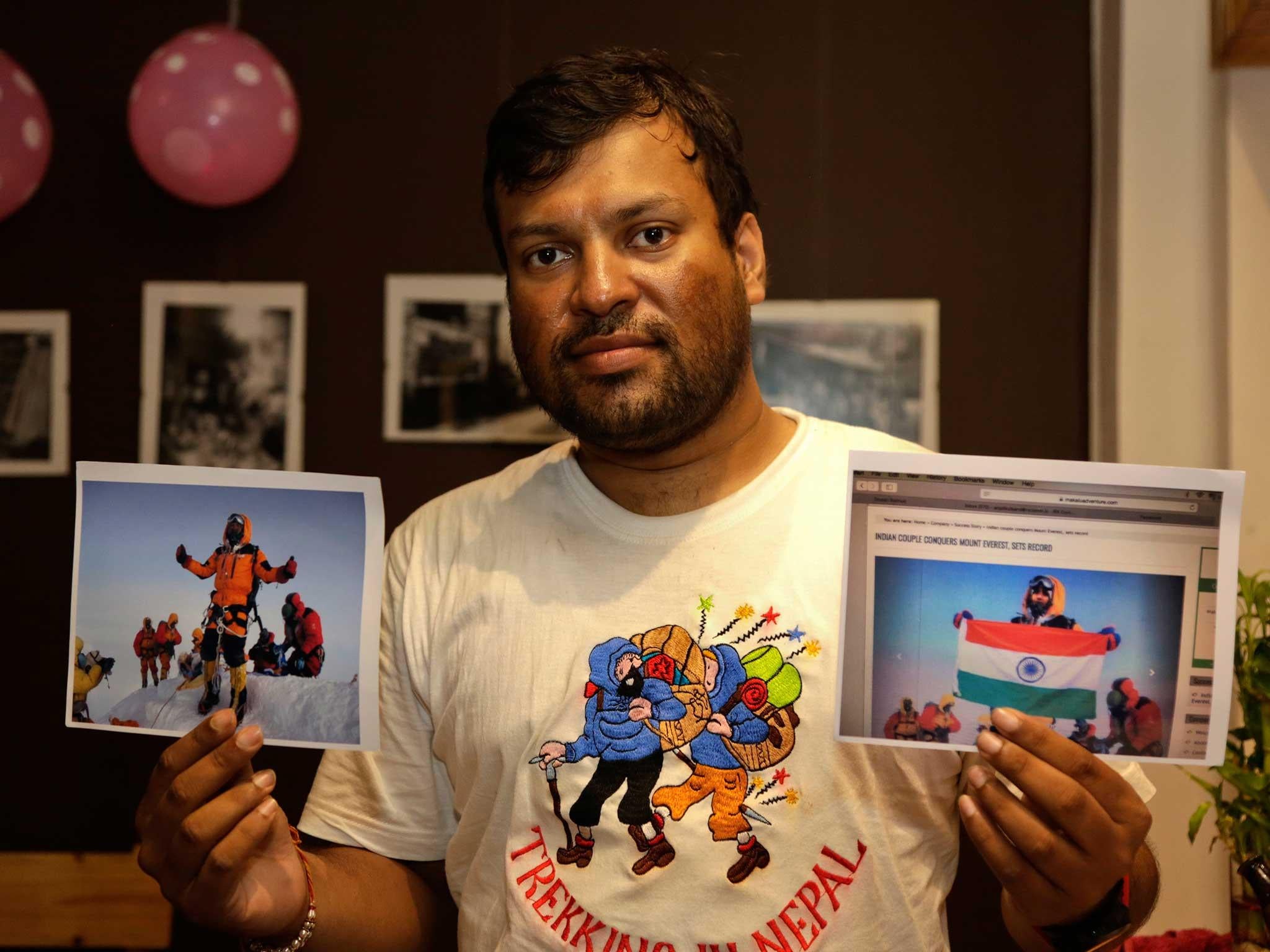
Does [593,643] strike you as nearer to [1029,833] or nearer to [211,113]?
[1029,833]

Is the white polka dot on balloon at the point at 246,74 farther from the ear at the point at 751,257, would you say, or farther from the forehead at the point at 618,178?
the ear at the point at 751,257

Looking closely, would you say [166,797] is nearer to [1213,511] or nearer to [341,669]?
[341,669]

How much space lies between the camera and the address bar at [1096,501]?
4.02 ft

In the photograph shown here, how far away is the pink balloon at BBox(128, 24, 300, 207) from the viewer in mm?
2449

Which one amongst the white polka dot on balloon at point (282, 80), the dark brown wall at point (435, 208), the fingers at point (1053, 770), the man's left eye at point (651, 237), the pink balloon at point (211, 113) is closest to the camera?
the fingers at point (1053, 770)

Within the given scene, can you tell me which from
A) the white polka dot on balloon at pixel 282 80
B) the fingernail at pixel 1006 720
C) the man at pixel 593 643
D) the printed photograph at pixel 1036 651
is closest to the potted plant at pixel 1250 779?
the man at pixel 593 643

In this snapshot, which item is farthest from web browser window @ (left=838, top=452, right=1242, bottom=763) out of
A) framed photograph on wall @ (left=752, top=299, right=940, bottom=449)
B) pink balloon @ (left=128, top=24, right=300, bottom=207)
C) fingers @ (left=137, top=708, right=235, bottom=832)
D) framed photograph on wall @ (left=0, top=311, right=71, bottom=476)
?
framed photograph on wall @ (left=0, top=311, right=71, bottom=476)

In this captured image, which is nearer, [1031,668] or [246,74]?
[1031,668]

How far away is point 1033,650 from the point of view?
1247 millimetres

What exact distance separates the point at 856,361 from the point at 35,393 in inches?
81.9

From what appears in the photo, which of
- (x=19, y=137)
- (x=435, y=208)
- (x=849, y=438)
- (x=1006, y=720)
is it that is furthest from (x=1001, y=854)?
(x=19, y=137)

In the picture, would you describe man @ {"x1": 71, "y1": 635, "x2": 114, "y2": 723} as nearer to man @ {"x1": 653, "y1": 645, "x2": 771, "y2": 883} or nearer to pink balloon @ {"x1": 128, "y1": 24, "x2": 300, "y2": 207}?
man @ {"x1": 653, "y1": 645, "x2": 771, "y2": 883}

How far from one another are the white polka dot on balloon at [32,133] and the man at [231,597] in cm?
169

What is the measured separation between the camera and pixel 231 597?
137cm
